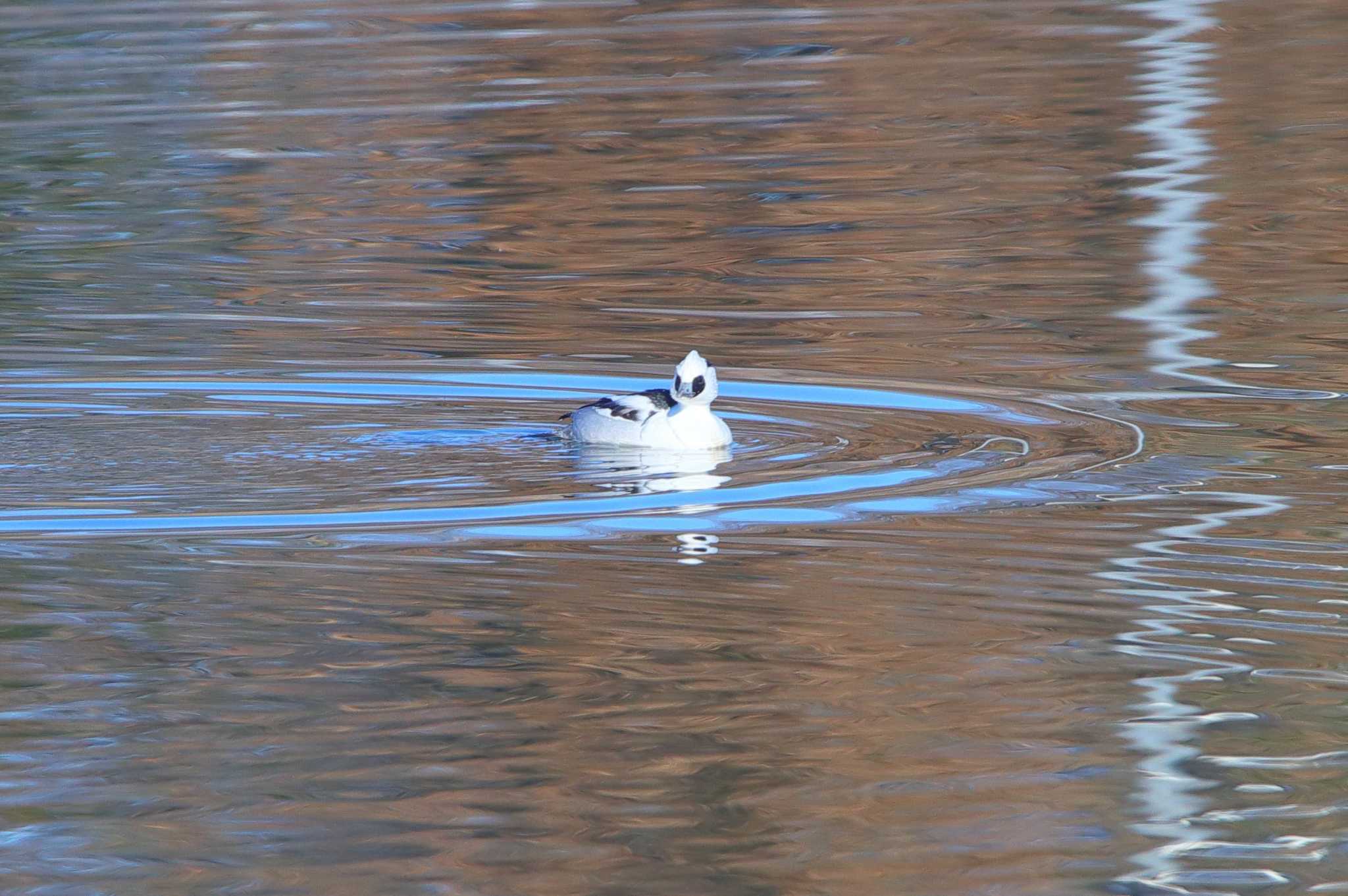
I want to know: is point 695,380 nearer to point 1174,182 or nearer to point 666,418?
point 666,418

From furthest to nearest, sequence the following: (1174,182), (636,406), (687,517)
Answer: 1. (1174,182)
2. (636,406)
3. (687,517)

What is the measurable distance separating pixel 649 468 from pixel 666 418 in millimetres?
196

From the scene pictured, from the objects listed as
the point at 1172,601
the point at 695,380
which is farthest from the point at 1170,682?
the point at 695,380

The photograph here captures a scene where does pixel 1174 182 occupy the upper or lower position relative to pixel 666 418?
lower

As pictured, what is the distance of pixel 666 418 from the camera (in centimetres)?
966

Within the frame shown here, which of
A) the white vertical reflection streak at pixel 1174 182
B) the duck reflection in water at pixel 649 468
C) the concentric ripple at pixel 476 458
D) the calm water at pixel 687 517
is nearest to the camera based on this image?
the calm water at pixel 687 517

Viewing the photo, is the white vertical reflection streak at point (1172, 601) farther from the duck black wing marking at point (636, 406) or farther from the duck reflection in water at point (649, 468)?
the duck black wing marking at point (636, 406)

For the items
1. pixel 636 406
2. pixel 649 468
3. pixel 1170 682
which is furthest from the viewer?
pixel 636 406

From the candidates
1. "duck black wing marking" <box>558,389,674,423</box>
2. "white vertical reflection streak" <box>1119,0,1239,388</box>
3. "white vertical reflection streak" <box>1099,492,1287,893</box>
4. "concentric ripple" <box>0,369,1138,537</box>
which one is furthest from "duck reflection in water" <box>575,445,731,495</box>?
"white vertical reflection streak" <box>1119,0,1239,388</box>

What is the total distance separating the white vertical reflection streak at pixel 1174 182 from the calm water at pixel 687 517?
0.07 metres

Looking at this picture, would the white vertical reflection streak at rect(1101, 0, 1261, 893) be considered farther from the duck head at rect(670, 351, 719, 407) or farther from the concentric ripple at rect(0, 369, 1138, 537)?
the duck head at rect(670, 351, 719, 407)

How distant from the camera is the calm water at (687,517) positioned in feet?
18.6

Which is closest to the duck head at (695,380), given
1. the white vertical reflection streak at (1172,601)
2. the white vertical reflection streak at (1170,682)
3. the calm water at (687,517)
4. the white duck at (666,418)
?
the white duck at (666,418)

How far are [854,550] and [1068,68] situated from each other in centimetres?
1577
